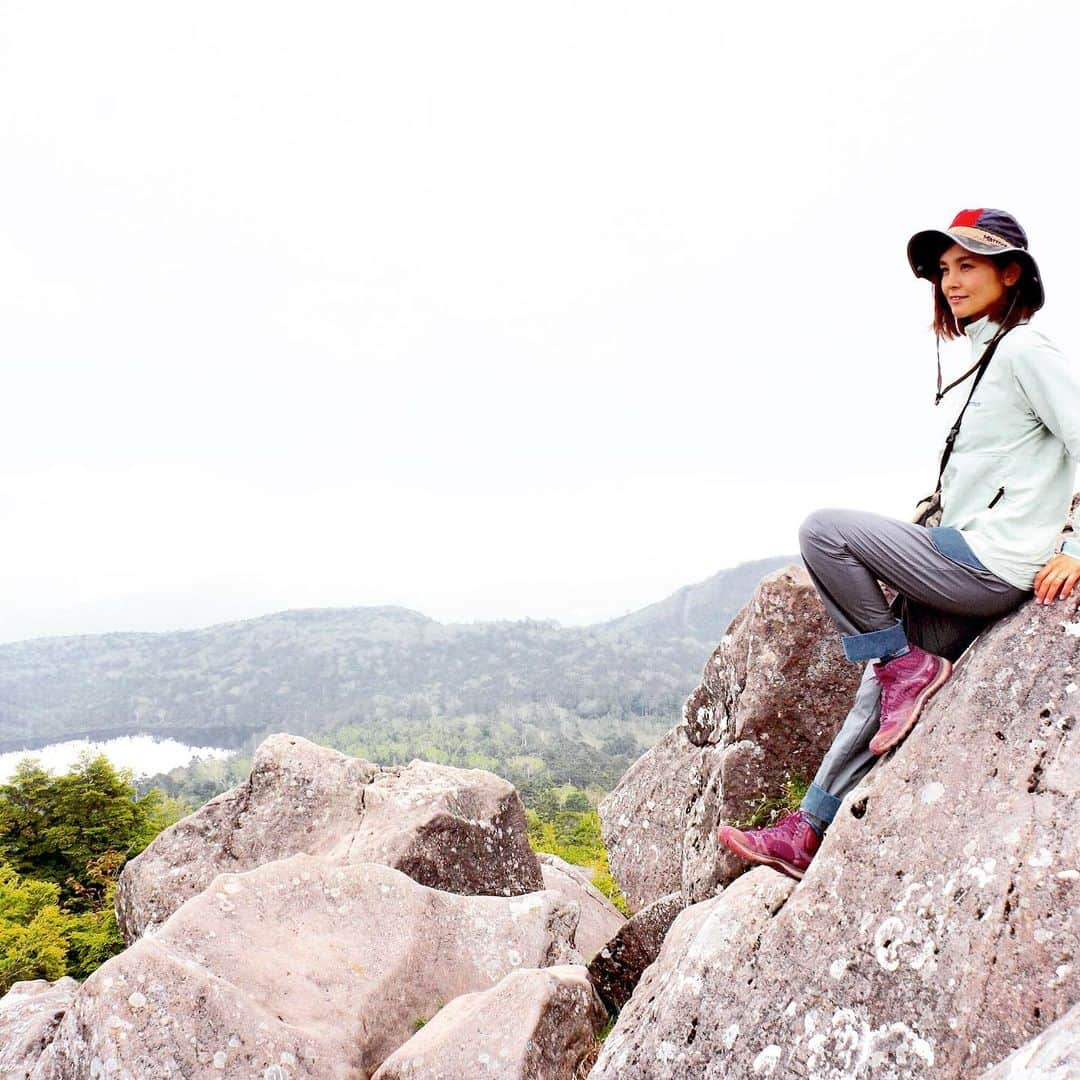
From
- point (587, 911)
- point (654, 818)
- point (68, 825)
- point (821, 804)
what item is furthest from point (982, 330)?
point (68, 825)

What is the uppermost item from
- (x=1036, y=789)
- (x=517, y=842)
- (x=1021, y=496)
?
(x=1021, y=496)

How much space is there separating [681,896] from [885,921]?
4.78 meters

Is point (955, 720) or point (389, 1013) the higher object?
point (955, 720)

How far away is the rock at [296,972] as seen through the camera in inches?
281

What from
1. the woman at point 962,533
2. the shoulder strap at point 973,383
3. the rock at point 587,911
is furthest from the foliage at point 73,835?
the shoulder strap at point 973,383

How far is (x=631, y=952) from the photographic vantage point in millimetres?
9414

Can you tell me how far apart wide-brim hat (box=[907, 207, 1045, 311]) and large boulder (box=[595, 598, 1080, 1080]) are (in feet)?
7.65

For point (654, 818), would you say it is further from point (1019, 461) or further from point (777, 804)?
point (1019, 461)

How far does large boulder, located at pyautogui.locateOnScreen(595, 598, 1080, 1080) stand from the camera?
13.9 ft

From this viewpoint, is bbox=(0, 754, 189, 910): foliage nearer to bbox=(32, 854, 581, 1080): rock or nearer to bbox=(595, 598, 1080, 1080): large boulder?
bbox=(32, 854, 581, 1080): rock

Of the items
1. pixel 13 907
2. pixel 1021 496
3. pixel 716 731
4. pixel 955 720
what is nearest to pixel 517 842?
pixel 716 731

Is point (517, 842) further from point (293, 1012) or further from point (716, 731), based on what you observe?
point (293, 1012)

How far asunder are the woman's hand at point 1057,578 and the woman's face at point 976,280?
1.91 metres

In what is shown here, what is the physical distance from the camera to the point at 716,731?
10.7 metres
